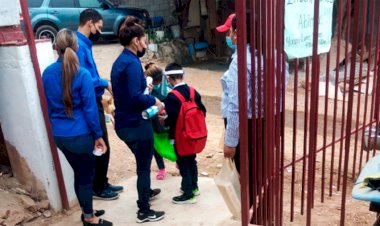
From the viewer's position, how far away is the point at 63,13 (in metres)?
12.0

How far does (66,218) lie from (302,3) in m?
2.53

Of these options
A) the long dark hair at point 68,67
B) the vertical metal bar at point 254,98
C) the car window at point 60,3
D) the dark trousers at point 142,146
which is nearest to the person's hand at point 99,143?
the dark trousers at point 142,146

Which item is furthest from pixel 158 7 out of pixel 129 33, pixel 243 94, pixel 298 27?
pixel 243 94

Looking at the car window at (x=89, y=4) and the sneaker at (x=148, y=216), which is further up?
the car window at (x=89, y=4)

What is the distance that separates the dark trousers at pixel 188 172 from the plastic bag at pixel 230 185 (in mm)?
927

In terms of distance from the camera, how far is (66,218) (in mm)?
3240

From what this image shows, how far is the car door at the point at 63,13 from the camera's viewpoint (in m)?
12.0

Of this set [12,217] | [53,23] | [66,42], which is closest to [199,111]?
[66,42]

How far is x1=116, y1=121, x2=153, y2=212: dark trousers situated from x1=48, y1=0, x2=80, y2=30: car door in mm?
9984

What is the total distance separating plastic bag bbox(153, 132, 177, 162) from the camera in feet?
11.5

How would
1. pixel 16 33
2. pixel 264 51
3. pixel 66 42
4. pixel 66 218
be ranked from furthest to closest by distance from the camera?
pixel 66 218
pixel 16 33
pixel 66 42
pixel 264 51

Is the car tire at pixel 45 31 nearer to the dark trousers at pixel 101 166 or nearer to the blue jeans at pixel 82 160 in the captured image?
the dark trousers at pixel 101 166

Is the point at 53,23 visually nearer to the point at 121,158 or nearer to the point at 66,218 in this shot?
the point at 121,158

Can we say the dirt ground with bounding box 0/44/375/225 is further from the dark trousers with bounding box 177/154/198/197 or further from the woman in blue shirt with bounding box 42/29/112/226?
the woman in blue shirt with bounding box 42/29/112/226
